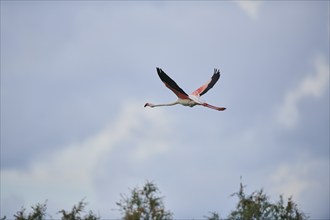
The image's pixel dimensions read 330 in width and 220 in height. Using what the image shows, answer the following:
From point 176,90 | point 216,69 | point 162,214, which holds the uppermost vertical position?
point 216,69

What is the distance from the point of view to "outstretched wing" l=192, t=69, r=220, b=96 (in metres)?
26.3

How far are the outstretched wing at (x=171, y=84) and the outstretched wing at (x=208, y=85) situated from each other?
1215 millimetres

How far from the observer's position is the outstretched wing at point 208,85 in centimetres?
2634

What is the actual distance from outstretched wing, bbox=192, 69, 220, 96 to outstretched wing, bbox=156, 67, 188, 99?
1215 mm

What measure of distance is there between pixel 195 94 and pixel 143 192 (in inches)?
348

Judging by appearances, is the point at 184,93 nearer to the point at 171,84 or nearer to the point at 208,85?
the point at 171,84

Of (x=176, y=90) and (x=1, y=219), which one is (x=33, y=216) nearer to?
(x=1, y=219)

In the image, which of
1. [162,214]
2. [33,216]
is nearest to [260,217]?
[162,214]

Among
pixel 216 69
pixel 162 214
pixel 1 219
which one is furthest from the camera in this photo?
pixel 1 219

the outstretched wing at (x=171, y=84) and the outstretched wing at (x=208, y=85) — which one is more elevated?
the outstretched wing at (x=208, y=85)

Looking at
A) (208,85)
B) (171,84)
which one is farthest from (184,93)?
(208,85)

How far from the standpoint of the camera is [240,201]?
34.7 meters

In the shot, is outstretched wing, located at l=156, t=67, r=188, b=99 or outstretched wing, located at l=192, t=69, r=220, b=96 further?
outstretched wing, located at l=192, t=69, r=220, b=96

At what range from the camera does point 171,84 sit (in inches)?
945
